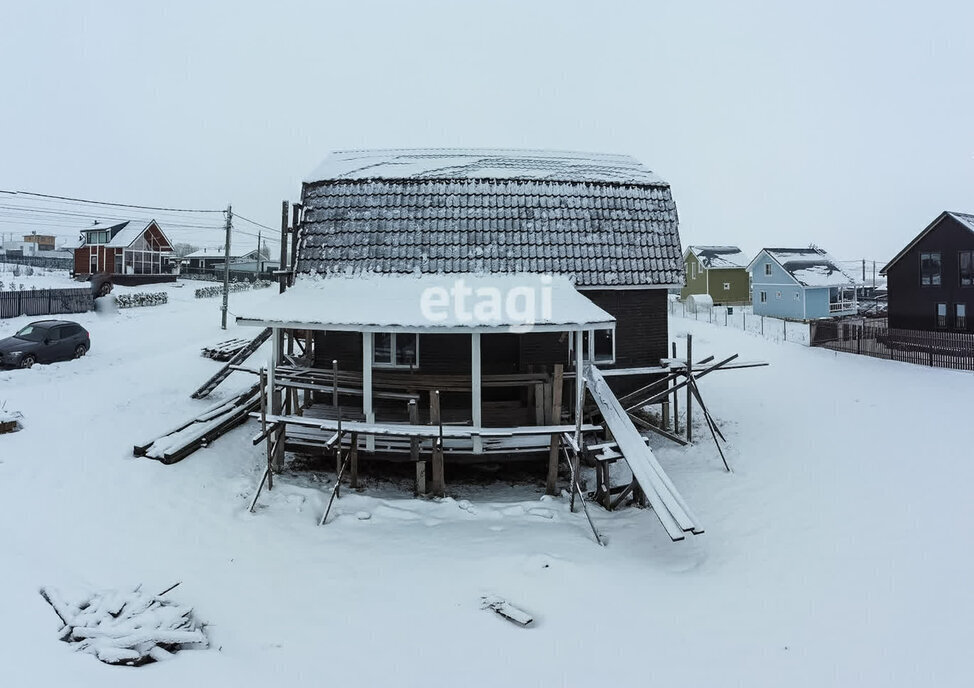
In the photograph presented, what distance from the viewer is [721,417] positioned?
58.8 feet

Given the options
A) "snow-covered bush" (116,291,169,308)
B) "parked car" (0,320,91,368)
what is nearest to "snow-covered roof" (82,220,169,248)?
"snow-covered bush" (116,291,169,308)

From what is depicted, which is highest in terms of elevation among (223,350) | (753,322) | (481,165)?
(481,165)

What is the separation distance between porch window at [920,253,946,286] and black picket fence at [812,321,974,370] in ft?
15.9

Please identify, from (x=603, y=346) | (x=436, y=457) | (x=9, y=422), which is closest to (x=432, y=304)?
(x=436, y=457)

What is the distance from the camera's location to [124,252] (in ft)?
179

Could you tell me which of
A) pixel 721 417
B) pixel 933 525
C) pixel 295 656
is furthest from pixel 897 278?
pixel 295 656

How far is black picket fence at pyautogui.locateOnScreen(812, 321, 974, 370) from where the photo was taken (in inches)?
957

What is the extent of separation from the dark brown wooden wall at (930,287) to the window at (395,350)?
96.9 feet

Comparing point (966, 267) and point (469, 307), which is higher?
point (966, 267)

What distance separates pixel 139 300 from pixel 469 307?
105 feet

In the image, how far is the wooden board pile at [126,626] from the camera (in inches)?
261

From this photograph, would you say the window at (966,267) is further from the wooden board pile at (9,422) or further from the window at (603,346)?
the wooden board pile at (9,422)

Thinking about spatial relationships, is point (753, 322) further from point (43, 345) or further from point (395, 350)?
point (43, 345)

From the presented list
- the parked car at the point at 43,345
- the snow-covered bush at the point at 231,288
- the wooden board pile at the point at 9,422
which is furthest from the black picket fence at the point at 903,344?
the snow-covered bush at the point at 231,288
